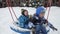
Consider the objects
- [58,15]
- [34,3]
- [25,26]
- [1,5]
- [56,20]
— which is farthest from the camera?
[1,5]

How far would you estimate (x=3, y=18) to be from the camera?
3.17m

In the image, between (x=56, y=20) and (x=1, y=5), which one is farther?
(x=1, y=5)

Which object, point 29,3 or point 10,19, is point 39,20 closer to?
point 10,19

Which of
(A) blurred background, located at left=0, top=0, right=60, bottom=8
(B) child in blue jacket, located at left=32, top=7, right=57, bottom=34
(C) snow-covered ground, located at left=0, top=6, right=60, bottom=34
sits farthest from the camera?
(A) blurred background, located at left=0, top=0, right=60, bottom=8

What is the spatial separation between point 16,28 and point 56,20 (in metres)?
1.08

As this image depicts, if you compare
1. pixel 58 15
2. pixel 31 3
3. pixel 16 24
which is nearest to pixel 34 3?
pixel 31 3

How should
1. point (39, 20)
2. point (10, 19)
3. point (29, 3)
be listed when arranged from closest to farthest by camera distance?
1. point (39, 20)
2. point (10, 19)
3. point (29, 3)

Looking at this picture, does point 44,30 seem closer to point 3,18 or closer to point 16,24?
point 16,24

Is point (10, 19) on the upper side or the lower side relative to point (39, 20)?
lower

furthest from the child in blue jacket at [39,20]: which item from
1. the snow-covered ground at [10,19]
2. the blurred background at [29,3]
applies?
the blurred background at [29,3]

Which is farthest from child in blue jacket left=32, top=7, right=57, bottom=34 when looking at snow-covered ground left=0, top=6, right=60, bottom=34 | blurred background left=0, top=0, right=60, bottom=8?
blurred background left=0, top=0, right=60, bottom=8

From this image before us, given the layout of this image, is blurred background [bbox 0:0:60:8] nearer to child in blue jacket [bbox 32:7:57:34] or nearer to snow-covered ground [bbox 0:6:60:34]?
snow-covered ground [bbox 0:6:60:34]

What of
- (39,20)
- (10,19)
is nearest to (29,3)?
(10,19)

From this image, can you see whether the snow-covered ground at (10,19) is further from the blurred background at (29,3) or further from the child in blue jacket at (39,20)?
the child in blue jacket at (39,20)
